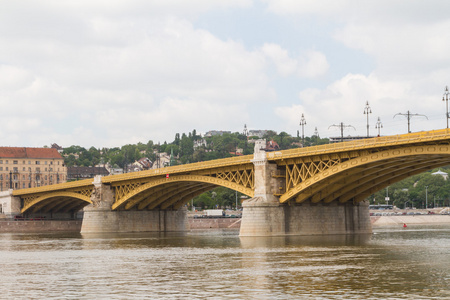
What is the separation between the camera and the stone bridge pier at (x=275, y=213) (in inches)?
3130

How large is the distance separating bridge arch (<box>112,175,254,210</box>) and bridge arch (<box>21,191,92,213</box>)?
9884mm

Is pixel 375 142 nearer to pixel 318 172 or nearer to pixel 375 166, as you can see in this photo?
pixel 375 166

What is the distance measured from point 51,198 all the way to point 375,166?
3346 inches

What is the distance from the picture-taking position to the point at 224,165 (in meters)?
85.6

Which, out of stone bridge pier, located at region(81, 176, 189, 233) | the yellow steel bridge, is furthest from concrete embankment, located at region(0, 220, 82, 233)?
the yellow steel bridge

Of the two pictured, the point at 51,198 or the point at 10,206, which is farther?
the point at 10,206

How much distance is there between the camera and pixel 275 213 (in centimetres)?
8031

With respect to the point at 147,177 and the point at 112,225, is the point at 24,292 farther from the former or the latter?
the point at 112,225

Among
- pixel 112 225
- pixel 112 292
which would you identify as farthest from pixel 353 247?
pixel 112 225

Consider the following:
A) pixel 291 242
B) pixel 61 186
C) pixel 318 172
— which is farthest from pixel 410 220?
pixel 291 242

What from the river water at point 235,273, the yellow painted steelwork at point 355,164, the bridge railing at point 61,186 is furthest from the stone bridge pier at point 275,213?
the bridge railing at point 61,186

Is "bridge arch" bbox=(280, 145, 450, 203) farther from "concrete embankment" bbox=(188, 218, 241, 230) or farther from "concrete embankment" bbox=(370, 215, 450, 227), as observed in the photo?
"concrete embankment" bbox=(370, 215, 450, 227)

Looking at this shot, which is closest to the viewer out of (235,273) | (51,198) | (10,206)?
(235,273)

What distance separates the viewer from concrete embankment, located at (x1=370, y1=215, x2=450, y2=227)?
516ft
